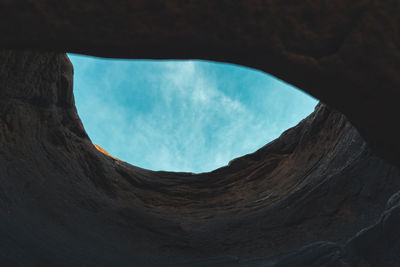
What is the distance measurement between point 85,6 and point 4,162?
546 centimetres

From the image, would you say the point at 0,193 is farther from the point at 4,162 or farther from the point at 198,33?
the point at 198,33

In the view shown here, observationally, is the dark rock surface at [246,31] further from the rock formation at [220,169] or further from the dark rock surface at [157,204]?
the dark rock surface at [157,204]

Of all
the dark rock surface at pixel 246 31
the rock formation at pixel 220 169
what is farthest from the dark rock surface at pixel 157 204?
the dark rock surface at pixel 246 31

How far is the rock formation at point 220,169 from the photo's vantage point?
8.18ft

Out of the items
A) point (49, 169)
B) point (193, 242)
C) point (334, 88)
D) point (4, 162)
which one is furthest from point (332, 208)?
point (4, 162)

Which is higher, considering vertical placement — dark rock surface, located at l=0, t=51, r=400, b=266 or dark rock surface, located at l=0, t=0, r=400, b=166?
dark rock surface, located at l=0, t=51, r=400, b=266

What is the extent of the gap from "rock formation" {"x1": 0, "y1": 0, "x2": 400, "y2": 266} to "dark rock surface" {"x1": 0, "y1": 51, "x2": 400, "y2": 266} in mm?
30

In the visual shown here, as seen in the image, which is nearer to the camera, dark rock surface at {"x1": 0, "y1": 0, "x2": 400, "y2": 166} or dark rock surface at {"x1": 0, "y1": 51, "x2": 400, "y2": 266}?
dark rock surface at {"x1": 0, "y1": 0, "x2": 400, "y2": 166}

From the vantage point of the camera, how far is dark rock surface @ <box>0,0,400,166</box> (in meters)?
2.44

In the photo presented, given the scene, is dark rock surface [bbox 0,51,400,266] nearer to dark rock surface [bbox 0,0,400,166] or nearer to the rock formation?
the rock formation

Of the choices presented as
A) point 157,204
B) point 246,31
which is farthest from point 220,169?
point 246,31

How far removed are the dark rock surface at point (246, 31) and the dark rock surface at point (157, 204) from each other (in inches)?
150

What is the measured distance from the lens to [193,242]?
7758 mm

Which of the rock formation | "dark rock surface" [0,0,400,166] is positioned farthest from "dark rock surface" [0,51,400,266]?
"dark rock surface" [0,0,400,166]
